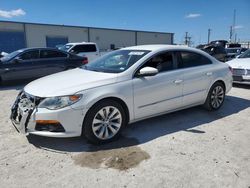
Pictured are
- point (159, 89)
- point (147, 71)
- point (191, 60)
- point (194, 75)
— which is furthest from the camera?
point (191, 60)

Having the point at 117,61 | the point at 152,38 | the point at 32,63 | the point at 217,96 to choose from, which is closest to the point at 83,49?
the point at 32,63

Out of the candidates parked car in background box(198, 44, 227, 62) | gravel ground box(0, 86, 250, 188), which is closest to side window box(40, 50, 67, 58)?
gravel ground box(0, 86, 250, 188)

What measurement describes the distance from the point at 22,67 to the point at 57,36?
20.2 metres

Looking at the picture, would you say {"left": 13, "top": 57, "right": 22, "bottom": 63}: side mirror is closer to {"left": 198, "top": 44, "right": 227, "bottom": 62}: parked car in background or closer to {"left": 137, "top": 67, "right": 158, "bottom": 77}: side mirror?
{"left": 137, "top": 67, "right": 158, "bottom": 77}: side mirror

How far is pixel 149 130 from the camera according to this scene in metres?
4.25

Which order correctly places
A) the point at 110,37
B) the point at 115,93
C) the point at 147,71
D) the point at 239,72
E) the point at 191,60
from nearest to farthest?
the point at 115,93, the point at 147,71, the point at 191,60, the point at 239,72, the point at 110,37

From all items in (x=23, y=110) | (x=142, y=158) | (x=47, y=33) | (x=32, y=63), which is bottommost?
(x=142, y=158)

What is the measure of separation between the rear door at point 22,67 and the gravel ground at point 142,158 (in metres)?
4.40

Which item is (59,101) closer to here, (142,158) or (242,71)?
(142,158)

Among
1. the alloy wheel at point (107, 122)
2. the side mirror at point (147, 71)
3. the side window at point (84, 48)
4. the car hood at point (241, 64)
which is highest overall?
the side window at point (84, 48)

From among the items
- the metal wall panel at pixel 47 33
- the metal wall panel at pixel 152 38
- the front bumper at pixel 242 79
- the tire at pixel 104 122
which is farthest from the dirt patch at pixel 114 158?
the metal wall panel at pixel 152 38

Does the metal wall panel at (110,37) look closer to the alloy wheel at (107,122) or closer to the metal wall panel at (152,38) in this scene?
the metal wall panel at (152,38)

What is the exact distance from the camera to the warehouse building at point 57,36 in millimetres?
24391

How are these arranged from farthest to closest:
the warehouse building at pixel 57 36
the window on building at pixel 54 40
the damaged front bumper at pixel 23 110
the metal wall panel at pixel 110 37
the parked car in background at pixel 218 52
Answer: the metal wall panel at pixel 110 37
the window on building at pixel 54 40
the warehouse building at pixel 57 36
the parked car in background at pixel 218 52
the damaged front bumper at pixel 23 110
